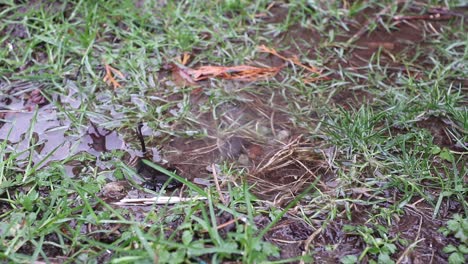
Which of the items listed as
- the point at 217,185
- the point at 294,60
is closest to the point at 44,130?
the point at 217,185

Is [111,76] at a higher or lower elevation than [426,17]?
lower

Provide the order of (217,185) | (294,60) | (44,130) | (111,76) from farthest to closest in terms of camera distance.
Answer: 1. (294,60)
2. (111,76)
3. (44,130)
4. (217,185)

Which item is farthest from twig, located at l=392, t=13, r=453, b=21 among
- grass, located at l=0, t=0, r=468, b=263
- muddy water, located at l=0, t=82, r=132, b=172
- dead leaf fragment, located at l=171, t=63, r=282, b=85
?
muddy water, located at l=0, t=82, r=132, b=172

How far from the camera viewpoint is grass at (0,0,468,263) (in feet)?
6.44

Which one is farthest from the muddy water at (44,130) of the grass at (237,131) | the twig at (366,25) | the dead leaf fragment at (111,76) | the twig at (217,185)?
the twig at (366,25)

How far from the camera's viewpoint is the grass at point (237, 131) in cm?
196

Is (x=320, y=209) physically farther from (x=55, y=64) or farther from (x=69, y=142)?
(x=55, y=64)

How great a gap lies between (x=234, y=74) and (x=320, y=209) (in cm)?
99

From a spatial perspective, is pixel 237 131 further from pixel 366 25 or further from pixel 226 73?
pixel 366 25

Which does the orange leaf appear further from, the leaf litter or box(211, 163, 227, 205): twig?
box(211, 163, 227, 205): twig

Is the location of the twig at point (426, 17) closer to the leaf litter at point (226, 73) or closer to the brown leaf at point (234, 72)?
the leaf litter at point (226, 73)

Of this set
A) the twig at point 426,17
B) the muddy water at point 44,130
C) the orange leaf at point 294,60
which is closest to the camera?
the muddy water at point 44,130

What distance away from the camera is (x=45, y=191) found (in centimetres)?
218

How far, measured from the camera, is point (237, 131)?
253 centimetres
